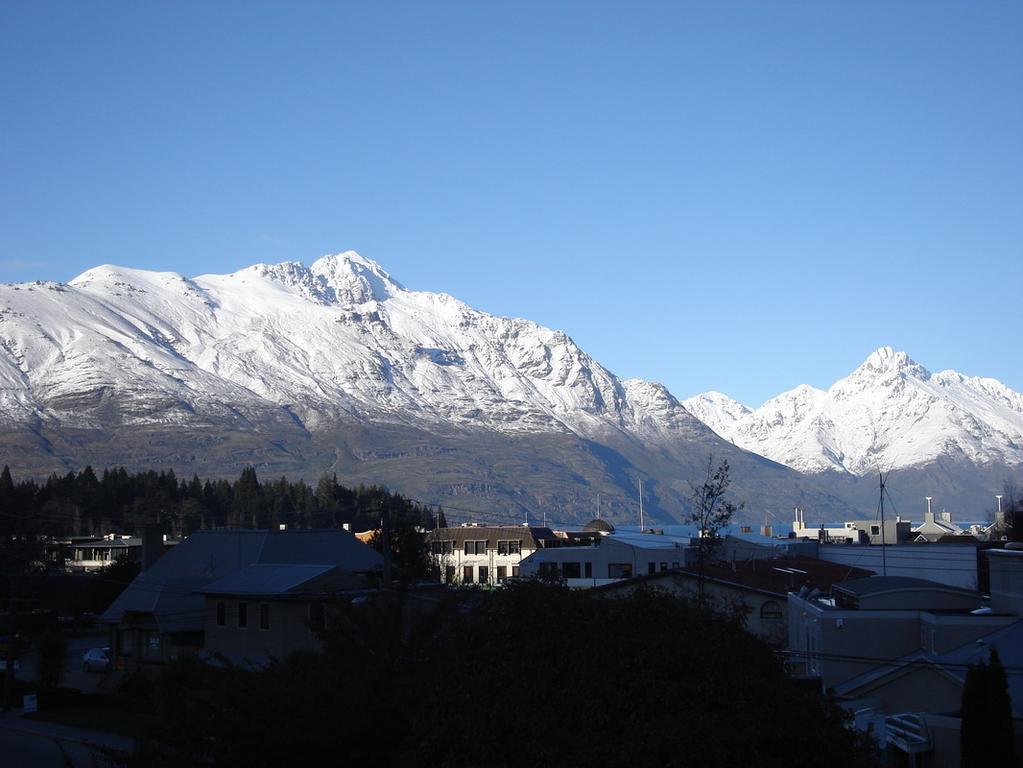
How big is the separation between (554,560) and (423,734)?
6429 centimetres

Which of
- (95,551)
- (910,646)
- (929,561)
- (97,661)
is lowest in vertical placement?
(97,661)

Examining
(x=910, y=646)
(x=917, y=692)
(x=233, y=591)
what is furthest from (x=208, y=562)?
(x=917, y=692)

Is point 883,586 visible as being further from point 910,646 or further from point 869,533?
point 869,533

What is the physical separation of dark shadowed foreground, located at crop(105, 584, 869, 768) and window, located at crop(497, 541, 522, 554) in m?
90.8

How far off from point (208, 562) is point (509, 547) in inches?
2137

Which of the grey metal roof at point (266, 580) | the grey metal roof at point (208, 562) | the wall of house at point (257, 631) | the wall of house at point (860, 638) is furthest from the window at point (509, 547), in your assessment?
the wall of house at point (860, 638)

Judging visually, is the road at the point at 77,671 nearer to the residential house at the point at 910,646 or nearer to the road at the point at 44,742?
the road at the point at 44,742

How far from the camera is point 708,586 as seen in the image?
1812 inches

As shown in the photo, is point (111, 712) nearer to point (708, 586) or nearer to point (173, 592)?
point (173, 592)

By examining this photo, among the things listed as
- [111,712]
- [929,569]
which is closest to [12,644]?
[111,712]

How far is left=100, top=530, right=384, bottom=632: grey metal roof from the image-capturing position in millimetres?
54684

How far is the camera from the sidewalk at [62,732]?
39.2 meters

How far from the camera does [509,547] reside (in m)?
112

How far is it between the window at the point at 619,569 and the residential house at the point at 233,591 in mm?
19569
